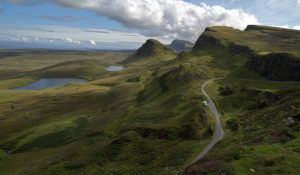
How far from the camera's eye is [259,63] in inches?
5404

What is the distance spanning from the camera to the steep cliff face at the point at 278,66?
109 meters

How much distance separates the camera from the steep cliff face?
357 feet

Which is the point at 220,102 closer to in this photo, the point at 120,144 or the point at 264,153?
the point at 120,144

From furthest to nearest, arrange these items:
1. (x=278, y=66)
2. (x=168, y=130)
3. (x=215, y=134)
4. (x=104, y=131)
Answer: (x=278, y=66)
(x=104, y=131)
(x=168, y=130)
(x=215, y=134)

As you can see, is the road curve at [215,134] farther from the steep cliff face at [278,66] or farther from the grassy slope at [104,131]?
the steep cliff face at [278,66]

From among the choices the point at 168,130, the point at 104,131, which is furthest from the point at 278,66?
the point at 104,131

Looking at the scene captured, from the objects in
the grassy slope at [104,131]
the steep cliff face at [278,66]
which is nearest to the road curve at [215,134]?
the grassy slope at [104,131]

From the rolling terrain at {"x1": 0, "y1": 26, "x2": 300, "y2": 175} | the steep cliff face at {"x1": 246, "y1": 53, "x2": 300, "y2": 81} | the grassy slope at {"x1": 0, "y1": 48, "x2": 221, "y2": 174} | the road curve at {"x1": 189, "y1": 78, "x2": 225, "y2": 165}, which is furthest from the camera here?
the steep cliff face at {"x1": 246, "y1": 53, "x2": 300, "y2": 81}

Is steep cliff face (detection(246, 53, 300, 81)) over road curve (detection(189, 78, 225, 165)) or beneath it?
over

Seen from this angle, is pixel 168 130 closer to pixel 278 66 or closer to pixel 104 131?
pixel 104 131

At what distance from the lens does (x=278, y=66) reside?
120 m

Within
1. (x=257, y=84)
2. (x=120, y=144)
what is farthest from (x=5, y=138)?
(x=257, y=84)

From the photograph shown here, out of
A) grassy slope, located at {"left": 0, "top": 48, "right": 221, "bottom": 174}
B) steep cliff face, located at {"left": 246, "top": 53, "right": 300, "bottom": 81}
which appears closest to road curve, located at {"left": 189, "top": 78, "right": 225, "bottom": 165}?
grassy slope, located at {"left": 0, "top": 48, "right": 221, "bottom": 174}

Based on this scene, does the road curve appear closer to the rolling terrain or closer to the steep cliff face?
the rolling terrain
